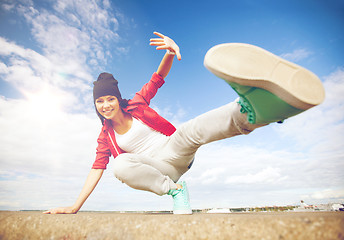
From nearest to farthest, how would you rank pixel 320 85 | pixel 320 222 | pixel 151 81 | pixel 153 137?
1. pixel 320 222
2. pixel 320 85
3. pixel 153 137
4. pixel 151 81

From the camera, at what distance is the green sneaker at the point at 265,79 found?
927 millimetres

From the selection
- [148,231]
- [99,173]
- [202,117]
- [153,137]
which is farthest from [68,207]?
[202,117]

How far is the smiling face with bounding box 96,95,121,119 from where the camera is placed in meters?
2.69

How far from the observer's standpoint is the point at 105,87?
2768 mm

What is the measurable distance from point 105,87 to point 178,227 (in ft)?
7.37

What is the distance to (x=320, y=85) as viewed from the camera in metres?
0.93

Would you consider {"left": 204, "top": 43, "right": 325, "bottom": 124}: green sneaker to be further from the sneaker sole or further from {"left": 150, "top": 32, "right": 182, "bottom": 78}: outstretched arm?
{"left": 150, "top": 32, "right": 182, "bottom": 78}: outstretched arm

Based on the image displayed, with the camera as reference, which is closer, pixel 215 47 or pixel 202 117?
pixel 215 47

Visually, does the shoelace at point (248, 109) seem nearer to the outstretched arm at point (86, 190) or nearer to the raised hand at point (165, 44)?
the raised hand at point (165, 44)

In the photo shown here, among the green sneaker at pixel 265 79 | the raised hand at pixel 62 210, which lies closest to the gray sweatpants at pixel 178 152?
the green sneaker at pixel 265 79

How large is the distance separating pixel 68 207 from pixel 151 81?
1657 millimetres

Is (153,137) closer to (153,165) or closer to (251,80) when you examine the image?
(153,165)

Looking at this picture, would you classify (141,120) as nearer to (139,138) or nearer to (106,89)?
(139,138)

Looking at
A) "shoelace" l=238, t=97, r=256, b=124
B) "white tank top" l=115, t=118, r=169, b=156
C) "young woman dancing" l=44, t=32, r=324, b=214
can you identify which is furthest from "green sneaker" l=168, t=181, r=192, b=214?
"shoelace" l=238, t=97, r=256, b=124
